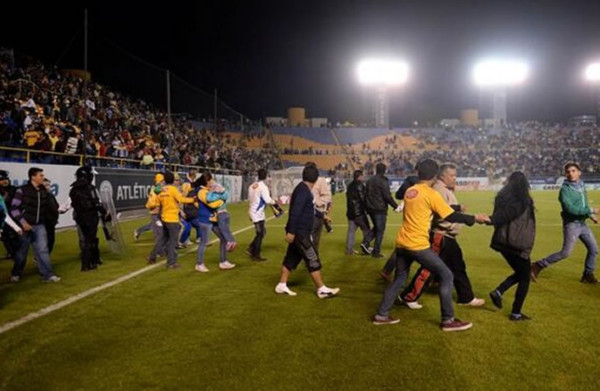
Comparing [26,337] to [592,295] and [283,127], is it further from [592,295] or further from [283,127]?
[283,127]

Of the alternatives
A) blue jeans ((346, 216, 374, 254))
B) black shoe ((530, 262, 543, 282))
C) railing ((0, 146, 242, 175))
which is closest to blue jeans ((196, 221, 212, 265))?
blue jeans ((346, 216, 374, 254))

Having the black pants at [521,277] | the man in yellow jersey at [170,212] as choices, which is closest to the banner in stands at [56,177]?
the man in yellow jersey at [170,212]

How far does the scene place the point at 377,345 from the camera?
4.82 meters

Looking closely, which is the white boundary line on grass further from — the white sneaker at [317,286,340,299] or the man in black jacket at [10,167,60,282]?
the white sneaker at [317,286,340,299]

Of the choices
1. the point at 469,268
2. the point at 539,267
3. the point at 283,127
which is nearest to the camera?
the point at 539,267

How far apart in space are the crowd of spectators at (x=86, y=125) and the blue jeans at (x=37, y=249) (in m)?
6.86

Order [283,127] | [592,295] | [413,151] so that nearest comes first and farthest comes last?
1. [592,295]
2. [413,151]
3. [283,127]

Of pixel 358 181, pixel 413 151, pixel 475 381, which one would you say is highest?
pixel 413 151

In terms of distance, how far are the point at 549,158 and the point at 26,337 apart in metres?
64.8

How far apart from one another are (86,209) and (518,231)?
7.23 meters

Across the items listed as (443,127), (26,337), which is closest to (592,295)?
(26,337)

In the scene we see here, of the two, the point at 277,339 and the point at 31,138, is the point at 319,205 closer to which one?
the point at 277,339

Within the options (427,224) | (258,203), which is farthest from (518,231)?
(258,203)

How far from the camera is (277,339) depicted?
5020mm
